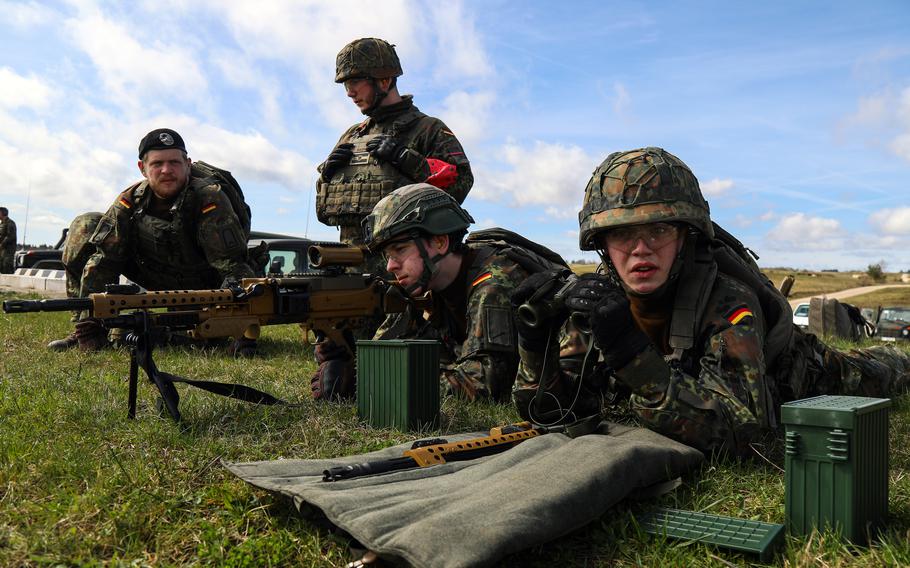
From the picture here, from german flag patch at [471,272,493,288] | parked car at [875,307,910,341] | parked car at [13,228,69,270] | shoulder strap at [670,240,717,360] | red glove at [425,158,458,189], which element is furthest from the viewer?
parked car at [13,228,69,270]

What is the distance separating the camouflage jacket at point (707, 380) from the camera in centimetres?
315

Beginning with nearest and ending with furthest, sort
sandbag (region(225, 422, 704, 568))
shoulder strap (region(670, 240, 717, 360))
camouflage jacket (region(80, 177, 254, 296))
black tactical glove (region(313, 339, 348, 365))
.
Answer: sandbag (region(225, 422, 704, 568)), shoulder strap (region(670, 240, 717, 360)), black tactical glove (region(313, 339, 348, 365)), camouflage jacket (region(80, 177, 254, 296))

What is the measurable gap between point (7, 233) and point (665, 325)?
74.2 feet

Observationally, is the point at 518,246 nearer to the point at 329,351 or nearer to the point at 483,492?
the point at 329,351

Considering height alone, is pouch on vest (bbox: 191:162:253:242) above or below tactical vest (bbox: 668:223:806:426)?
above

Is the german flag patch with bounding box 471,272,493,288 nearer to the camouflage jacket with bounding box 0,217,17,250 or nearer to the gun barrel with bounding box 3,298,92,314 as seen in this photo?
the gun barrel with bounding box 3,298,92,314

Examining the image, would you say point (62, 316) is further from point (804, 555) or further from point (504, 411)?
point (804, 555)

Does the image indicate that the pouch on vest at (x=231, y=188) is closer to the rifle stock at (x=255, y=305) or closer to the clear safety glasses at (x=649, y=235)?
the rifle stock at (x=255, y=305)

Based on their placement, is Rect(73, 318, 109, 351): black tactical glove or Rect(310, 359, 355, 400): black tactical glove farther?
Rect(73, 318, 109, 351): black tactical glove

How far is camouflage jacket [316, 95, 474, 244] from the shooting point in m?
6.96

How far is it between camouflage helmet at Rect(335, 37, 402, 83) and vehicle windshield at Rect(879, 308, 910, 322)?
18.6 m

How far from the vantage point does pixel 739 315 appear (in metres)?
3.37

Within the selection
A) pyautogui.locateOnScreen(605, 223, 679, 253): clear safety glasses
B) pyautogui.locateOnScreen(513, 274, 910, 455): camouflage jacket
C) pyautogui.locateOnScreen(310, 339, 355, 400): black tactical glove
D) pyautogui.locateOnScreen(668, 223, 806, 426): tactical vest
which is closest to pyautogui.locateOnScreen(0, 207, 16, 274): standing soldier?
pyautogui.locateOnScreen(310, 339, 355, 400): black tactical glove

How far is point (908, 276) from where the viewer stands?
61.0 m
